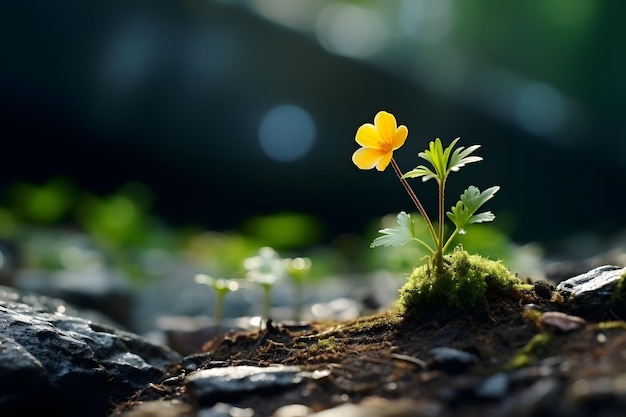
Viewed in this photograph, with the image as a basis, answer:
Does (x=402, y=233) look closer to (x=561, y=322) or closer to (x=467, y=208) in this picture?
(x=467, y=208)

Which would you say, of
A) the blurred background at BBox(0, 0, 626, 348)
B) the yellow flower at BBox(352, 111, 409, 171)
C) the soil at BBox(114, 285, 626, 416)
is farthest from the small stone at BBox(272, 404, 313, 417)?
the blurred background at BBox(0, 0, 626, 348)

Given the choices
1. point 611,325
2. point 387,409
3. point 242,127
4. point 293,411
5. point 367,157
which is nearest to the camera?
point 387,409

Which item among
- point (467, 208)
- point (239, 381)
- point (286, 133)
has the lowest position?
point (239, 381)

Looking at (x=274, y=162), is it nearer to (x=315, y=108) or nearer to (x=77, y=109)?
(x=315, y=108)

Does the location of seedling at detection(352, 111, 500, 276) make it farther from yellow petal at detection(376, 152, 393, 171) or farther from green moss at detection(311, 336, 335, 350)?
green moss at detection(311, 336, 335, 350)

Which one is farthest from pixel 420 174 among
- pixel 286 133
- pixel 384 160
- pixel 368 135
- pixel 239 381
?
pixel 286 133

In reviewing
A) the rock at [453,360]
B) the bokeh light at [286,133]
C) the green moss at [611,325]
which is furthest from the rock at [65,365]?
the bokeh light at [286,133]
